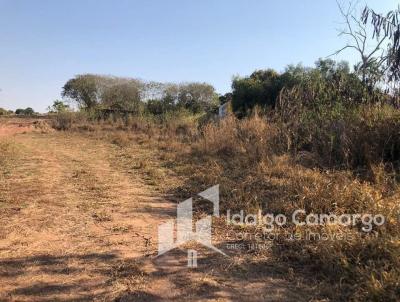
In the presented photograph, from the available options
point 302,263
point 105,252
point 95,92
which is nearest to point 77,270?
point 105,252

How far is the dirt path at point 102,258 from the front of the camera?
2695mm

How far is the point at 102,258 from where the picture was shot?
325cm

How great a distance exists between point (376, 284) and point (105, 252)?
6.86ft

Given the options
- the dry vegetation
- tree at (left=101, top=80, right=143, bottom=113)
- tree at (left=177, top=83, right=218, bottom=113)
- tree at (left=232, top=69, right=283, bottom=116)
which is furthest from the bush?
tree at (left=177, top=83, right=218, bottom=113)

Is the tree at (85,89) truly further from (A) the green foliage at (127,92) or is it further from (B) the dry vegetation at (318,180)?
(B) the dry vegetation at (318,180)

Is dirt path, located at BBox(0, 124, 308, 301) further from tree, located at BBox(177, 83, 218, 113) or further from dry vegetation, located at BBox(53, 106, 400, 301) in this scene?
tree, located at BBox(177, 83, 218, 113)

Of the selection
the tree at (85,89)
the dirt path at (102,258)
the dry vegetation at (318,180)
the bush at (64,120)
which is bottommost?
the dirt path at (102,258)

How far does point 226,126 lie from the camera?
31.0ft

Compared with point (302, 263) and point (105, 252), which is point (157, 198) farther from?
point (302, 263)
